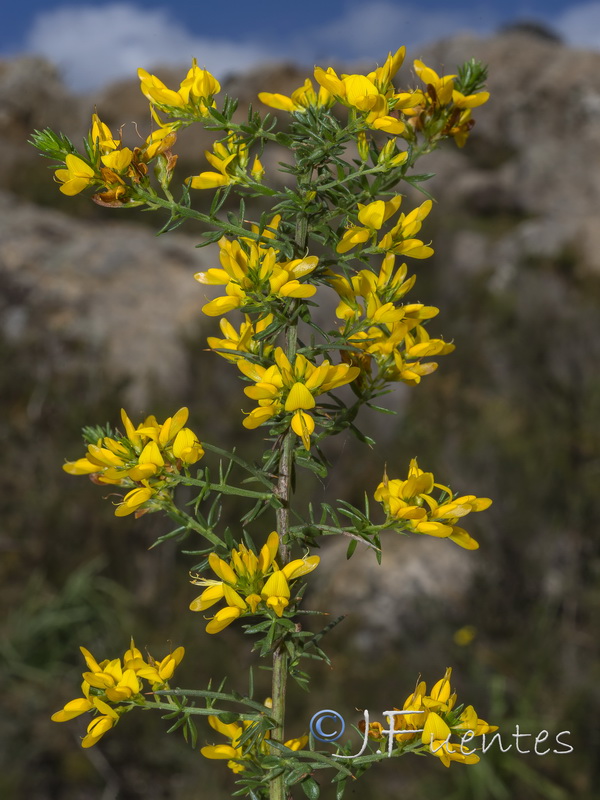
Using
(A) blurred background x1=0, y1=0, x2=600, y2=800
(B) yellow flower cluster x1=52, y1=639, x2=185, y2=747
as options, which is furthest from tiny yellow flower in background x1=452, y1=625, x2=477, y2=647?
(B) yellow flower cluster x1=52, y1=639, x2=185, y2=747

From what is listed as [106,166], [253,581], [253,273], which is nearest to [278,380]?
[253,273]

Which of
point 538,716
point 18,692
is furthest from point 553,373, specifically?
point 18,692

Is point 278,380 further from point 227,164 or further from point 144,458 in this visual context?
point 227,164

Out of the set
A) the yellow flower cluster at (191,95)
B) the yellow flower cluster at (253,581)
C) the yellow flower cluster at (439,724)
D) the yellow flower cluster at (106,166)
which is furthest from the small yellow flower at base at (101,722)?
the yellow flower cluster at (191,95)

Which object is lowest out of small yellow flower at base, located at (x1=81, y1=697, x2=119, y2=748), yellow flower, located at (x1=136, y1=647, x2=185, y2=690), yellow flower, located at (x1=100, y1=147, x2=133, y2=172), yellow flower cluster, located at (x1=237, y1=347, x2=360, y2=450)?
small yellow flower at base, located at (x1=81, y1=697, x2=119, y2=748)

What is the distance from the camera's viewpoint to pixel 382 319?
0.97 m

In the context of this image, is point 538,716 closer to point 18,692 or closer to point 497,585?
point 497,585

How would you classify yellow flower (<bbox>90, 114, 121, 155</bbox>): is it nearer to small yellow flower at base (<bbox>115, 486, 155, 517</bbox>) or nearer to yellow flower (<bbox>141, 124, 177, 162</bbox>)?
yellow flower (<bbox>141, 124, 177, 162</bbox>)

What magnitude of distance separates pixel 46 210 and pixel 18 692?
590 cm

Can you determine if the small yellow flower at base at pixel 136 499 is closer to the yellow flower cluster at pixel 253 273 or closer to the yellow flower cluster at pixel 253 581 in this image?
the yellow flower cluster at pixel 253 581

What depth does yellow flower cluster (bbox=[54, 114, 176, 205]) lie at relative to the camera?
3.05 ft

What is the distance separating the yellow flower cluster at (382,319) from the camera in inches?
39.0

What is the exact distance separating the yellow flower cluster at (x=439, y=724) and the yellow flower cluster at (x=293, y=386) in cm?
37

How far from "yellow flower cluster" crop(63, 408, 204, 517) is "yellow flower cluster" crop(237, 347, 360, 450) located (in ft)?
0.32
